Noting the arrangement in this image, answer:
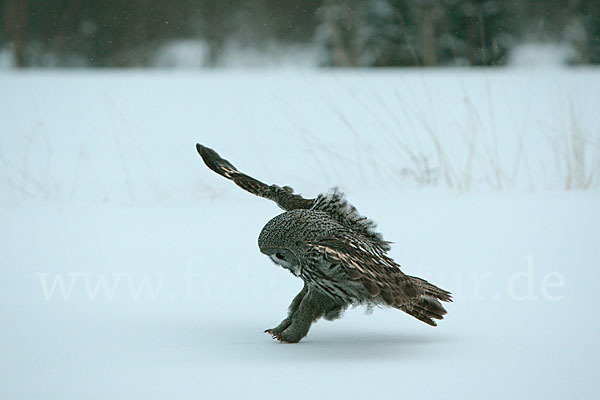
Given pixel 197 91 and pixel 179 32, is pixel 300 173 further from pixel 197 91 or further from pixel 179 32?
pixel 179 32

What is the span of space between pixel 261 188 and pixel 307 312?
619 mm

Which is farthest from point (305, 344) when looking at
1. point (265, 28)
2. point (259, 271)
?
point (265, 28)

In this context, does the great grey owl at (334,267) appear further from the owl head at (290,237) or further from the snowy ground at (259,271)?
the snowy ground at (259,271)

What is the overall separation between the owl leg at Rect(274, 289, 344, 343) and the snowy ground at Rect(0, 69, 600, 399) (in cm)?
6

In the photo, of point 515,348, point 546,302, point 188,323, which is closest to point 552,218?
point 546,302

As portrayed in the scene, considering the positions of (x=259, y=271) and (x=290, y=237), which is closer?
(x=290, y=237)

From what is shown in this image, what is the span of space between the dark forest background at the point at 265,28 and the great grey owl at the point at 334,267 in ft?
32.9

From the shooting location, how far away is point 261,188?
10.2ft

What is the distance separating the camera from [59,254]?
13.5 ft

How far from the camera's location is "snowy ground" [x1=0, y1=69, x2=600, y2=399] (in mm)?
2402

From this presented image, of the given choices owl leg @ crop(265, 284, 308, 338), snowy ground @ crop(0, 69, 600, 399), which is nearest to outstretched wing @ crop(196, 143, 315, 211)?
owl leg @ crop(265, 284, 308, 338)

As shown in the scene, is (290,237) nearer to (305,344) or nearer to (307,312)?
(307,312)

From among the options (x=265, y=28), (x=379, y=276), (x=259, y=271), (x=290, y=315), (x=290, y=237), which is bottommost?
(x=259, y=271)

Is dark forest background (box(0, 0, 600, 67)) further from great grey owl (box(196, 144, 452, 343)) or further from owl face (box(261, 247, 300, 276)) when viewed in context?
owl face (box(261, 247, 300, 276))
